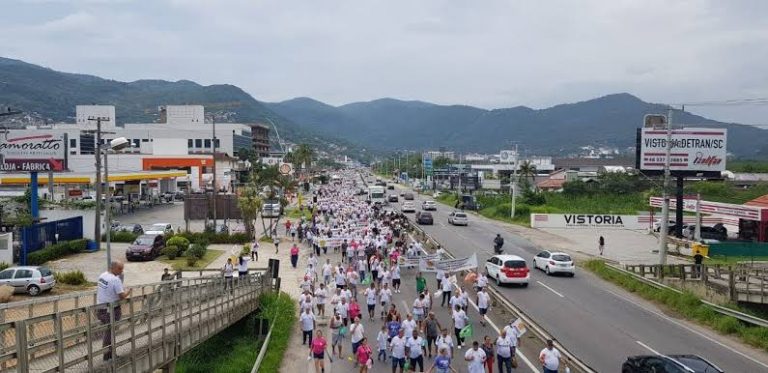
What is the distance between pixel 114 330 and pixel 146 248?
26298mm

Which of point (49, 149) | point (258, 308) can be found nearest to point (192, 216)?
point (49, 149)

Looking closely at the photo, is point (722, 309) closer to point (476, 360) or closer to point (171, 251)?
point (476, 360)

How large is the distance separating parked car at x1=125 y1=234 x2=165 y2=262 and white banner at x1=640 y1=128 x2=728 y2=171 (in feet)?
103

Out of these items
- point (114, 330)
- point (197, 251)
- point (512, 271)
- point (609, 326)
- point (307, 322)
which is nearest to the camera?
point (114, 330)

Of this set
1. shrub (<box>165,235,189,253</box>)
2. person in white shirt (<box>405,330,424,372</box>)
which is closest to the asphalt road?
person in white shirt (<box>405,330,424,372</box>)

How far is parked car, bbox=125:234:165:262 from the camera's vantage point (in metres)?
35.6

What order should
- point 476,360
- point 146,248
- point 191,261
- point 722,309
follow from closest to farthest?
point 476,360 < point 722,309 < point 191,261 < point 146,248

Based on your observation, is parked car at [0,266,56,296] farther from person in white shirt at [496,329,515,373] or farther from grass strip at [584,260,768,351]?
grass strip at [584,260,768,351]

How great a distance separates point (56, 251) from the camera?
35.4 metres

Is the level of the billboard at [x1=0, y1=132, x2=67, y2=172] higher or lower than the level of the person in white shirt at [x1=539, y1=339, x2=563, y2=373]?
→ higher

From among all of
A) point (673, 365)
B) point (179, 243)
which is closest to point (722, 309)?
point (673, 365)

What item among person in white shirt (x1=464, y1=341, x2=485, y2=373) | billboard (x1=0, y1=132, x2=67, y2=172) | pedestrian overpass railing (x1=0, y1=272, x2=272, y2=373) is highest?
billboard (x1=0, y1=132, x2=67, y2=172)

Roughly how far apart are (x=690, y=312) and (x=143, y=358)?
19.4 metres

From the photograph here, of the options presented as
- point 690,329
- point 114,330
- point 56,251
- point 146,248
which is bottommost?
point 690,329
